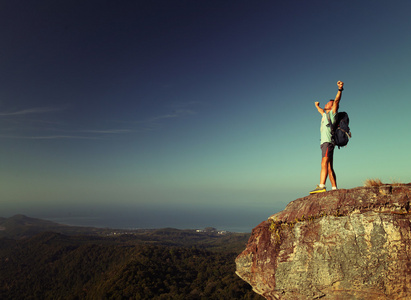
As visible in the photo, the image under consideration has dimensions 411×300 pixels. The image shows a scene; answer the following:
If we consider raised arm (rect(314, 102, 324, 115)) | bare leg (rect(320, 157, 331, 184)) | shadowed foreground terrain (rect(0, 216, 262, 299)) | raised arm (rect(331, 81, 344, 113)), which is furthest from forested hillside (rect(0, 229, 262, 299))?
raised arm (rect(331, 81, 344, 113))

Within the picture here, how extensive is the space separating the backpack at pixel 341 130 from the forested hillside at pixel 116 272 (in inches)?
2003

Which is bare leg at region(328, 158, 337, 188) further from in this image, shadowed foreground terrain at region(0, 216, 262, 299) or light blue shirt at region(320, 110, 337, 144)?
shadowed foreground terrain at region(0, 216, 262, 299)

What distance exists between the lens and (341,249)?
5484 millimetres

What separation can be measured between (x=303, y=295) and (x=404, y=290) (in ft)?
7.34

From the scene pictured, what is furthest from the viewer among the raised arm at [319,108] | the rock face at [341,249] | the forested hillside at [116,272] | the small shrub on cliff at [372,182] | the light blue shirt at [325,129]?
the forested hillside at [116,272]

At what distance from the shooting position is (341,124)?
7293mm

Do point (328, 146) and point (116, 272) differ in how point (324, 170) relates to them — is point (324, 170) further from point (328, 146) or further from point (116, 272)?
point (116, 272)

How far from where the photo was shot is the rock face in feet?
16.8

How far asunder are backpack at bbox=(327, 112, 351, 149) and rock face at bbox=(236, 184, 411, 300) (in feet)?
5.95

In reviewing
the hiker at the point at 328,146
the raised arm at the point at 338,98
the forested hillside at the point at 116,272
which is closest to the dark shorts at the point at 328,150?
the hiker at the point at 328,146

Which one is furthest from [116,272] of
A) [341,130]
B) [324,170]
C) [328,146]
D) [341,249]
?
[341,130]

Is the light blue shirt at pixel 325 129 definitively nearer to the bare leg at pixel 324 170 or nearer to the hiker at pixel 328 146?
the hiker at pixel 328 146

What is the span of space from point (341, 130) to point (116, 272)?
75962 mm

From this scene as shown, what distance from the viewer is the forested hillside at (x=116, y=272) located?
52.5 meters
